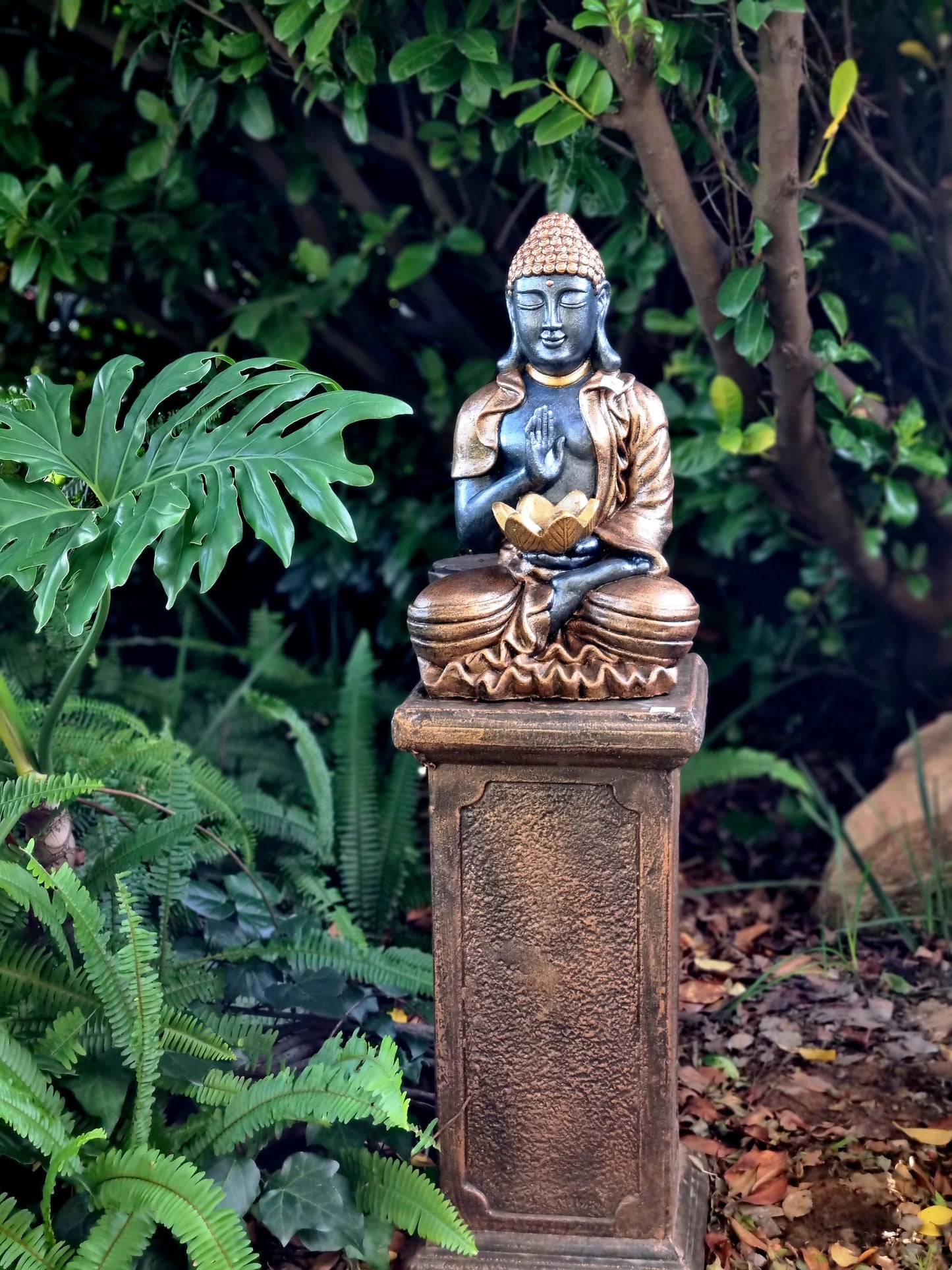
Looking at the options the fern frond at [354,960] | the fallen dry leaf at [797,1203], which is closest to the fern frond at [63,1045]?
the fern frond at [354,960]

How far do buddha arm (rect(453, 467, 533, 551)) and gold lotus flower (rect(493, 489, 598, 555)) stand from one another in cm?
4

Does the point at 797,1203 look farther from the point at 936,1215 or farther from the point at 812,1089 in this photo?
the point at 812,1089

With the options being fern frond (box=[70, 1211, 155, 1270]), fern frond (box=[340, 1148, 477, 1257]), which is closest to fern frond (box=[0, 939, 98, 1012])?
fern frond (box=[70, 1211, 155, 1270])

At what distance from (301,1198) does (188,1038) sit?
1.33 feet

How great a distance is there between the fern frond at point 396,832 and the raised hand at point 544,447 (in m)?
1.78

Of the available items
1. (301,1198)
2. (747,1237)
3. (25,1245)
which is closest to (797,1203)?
(747,1237)

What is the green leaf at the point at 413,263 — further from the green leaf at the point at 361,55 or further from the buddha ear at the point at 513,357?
the buddha ear at the point at 513,357

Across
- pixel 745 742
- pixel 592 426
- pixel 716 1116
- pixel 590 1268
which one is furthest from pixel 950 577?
pixel 590 1268

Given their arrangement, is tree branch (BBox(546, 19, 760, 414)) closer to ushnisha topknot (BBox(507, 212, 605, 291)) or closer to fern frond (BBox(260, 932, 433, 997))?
ushnisha topknot (BBox(507, 212, 605, 291))

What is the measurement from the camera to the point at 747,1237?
281 centimetres

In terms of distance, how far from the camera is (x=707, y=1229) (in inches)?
113

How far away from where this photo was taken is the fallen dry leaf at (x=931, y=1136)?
306cm

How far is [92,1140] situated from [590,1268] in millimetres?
1079

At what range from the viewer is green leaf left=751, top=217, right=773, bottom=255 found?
330cm
